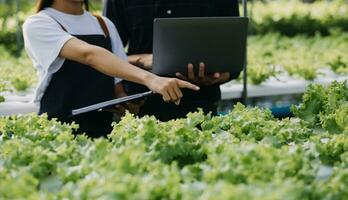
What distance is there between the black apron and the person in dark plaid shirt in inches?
14.5

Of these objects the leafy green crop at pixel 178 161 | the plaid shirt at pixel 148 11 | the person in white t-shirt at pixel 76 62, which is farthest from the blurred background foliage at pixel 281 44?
the leafy green crop at pixel 178 161

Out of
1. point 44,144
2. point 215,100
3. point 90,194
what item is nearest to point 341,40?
point 215,100

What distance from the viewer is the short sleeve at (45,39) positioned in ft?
11.2

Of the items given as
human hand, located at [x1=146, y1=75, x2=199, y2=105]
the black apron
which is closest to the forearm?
human hand, located at [x1=146, y1=75, x2=199, y2=105]

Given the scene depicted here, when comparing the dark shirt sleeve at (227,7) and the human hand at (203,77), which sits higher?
the dark shirt sleeve at (227,7)

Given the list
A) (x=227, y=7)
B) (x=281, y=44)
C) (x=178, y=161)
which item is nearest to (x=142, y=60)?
(x=227, y=7)

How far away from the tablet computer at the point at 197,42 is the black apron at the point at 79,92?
12.6 inches

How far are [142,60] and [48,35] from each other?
0.74m

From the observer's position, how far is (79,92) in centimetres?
363

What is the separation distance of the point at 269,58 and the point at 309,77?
45.6 inches

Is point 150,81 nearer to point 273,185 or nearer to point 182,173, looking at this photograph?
point 182,173

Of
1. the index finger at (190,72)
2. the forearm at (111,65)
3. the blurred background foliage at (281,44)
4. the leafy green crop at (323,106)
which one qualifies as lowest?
the blurred background foliage at (281,44)

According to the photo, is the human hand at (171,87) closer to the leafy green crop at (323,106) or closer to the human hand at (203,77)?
the human hand at (203,77)

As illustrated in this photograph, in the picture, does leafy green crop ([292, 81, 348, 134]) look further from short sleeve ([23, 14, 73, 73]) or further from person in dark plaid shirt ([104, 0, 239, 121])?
short sleeve ([23, 14, 73, 73])
